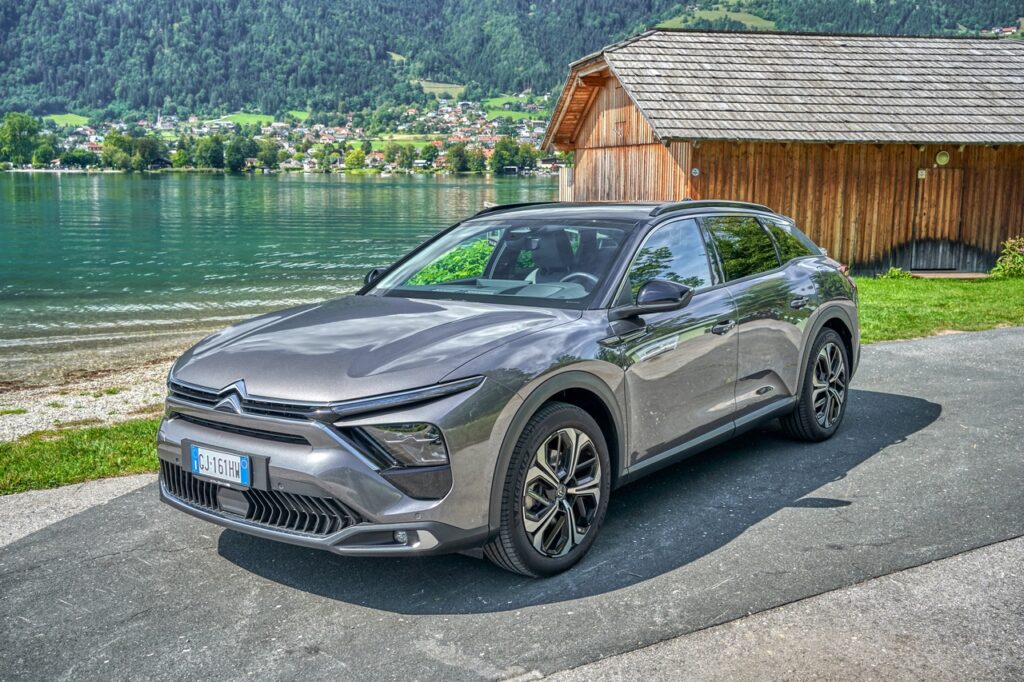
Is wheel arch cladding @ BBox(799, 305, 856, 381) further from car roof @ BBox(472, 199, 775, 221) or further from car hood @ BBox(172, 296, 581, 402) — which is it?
car hood @ BBox(172, 296, 581, 402)

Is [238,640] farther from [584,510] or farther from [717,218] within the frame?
[717,218]

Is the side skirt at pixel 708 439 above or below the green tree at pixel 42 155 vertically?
below

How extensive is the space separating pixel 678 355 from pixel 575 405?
0.91m

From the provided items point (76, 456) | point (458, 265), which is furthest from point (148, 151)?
point (458, 265)

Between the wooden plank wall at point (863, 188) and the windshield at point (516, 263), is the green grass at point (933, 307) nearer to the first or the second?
the wooden plank wall at point (863, 188)

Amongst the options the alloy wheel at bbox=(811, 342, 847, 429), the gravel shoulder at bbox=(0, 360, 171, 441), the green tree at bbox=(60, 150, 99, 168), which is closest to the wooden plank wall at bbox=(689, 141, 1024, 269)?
the gravel shoulder at bbox=(0, 360, 171, 441)

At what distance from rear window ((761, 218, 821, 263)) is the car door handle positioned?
1129 mm

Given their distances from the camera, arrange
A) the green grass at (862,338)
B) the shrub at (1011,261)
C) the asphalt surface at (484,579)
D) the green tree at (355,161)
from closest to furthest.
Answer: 1. the asphalt surface at (484,579)
2. the green grass at (862,338)
3. the shrub at (1011,261)
4. the green tree at (355,161)

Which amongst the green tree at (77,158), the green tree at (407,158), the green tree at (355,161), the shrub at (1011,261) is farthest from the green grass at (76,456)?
the green tree at (355,161)

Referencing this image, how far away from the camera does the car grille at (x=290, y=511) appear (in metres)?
3.79

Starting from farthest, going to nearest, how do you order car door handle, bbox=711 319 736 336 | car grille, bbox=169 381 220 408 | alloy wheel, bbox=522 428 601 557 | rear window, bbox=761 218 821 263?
rear window, bbox=761 218 821 263 → car door handle, bbox=711 319 736 336 → alloy wheel, bbox=522 428 601 557 → car grille, bbox=169 381 220 408

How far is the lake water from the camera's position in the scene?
1766cm

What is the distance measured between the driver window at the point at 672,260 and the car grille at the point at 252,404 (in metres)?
1.78

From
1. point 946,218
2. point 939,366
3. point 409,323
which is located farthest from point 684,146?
point 409,323
